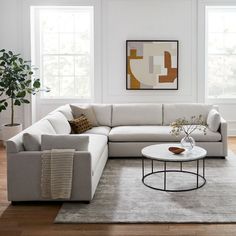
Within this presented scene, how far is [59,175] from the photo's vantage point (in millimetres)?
4141

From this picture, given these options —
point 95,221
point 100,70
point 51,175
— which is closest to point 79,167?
point 51,175

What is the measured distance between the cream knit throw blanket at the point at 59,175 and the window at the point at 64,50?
3980 mm

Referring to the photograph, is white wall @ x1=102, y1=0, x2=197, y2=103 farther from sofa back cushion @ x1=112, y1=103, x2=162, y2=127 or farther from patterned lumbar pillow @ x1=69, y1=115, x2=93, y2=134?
patterned lumbar pillow @ x1=69, y1=115, x2=93, y2=134

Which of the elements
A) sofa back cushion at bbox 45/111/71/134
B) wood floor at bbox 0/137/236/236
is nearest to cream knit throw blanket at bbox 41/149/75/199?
wood floor at bbox 0/137/236/236

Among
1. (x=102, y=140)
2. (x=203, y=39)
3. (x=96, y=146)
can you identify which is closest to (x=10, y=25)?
(x=102, y=140)

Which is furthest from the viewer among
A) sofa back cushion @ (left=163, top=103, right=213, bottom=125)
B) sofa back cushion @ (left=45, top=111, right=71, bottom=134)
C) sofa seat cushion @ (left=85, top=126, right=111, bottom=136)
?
sofa back cushion @ (left=163, top=103, right=213, bottom=125)

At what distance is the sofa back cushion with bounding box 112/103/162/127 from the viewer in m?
6.73

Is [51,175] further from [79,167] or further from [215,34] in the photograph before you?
[215,34]

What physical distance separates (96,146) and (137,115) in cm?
170

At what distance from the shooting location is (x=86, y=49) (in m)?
8.05

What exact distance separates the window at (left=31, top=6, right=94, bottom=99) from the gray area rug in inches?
120

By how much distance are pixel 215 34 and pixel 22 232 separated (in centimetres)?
570

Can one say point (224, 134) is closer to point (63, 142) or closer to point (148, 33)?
point (148, 33)

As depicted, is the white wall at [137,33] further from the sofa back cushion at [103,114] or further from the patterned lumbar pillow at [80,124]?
the patterned lumbar pillow at [80,124]
